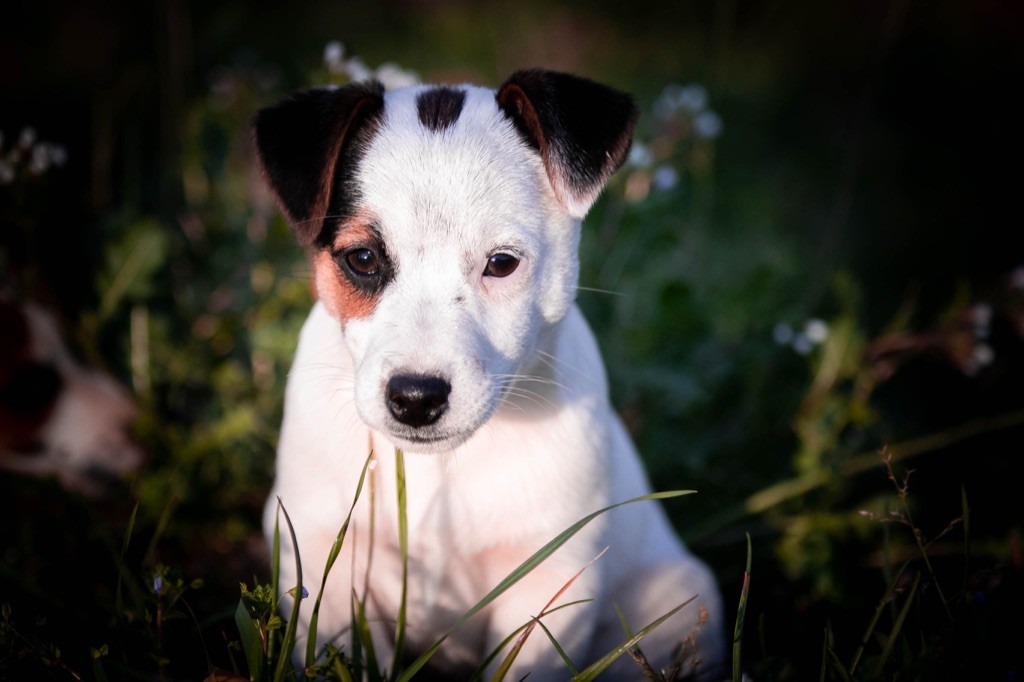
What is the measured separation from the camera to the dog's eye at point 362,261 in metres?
2.41

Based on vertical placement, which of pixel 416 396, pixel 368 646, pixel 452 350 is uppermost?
pixel 452 350

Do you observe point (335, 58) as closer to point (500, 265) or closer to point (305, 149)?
point (305, 149)

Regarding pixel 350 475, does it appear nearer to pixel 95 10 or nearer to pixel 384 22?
pixel 95 10

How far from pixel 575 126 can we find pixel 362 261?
762 mm

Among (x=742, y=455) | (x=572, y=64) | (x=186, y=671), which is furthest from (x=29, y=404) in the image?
(x=572, y=64)

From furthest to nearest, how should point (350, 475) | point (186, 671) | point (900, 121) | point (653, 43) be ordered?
1. point (653, 43)
2. point (900, 121)
3. point (186, 671)
4. point (350, 475)

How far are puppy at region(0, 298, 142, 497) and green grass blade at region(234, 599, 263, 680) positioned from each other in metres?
2.09

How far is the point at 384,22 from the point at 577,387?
27.2ft

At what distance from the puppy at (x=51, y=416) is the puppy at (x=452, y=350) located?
1.65m

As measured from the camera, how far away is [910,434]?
4.38 metres

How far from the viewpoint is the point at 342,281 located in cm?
247

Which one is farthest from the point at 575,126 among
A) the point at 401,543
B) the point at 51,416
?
the point at 51,416

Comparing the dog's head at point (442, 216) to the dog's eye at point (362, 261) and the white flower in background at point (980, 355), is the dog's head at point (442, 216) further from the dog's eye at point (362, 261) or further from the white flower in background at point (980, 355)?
the white flower in background at point (980, 355)

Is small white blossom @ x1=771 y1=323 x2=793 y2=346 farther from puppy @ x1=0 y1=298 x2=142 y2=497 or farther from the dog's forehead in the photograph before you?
puppy @ x1=0 y1=298 x2=142 y2=497
